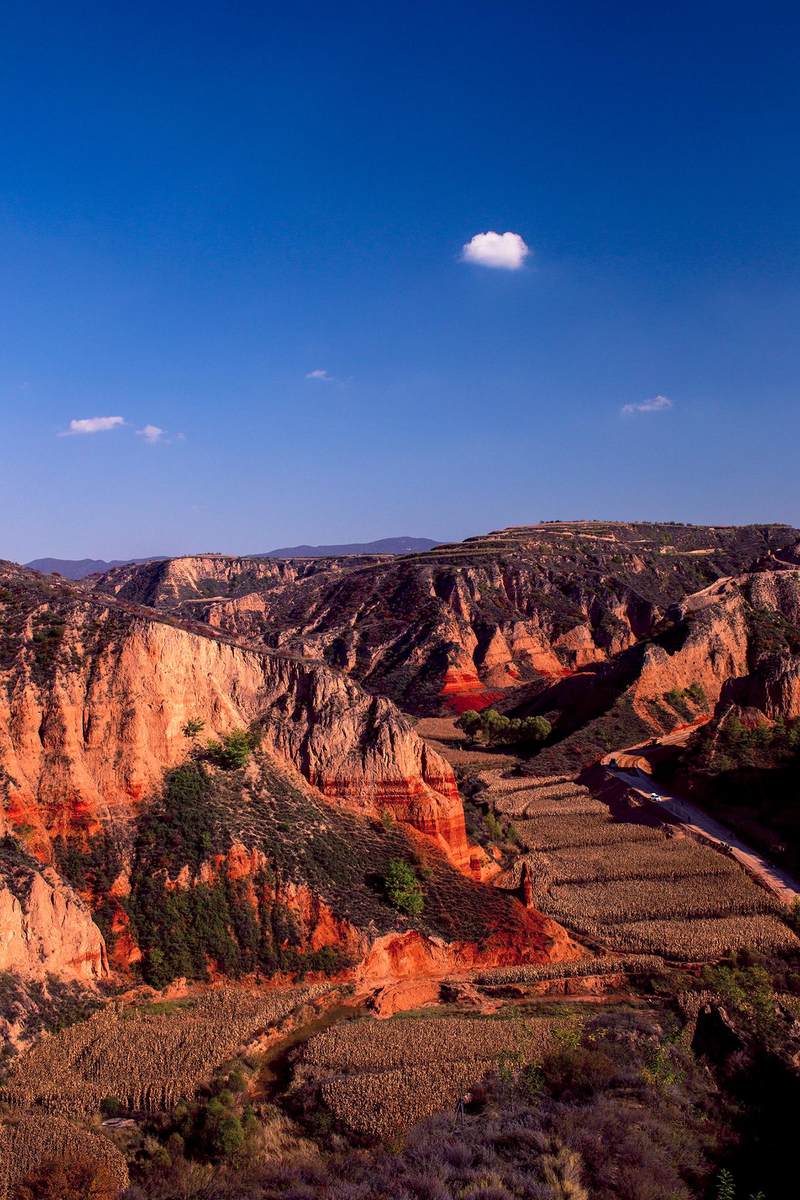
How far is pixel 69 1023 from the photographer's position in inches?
729

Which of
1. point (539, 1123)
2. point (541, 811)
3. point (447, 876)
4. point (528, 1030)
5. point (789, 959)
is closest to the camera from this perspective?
point (539, 1123)

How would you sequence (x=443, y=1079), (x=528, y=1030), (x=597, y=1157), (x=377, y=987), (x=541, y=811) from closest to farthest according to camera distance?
(x=597, y=1157), (x=443, y=1079), (x=528, y=1030), (x=377, y=987), (x=541, y=811)

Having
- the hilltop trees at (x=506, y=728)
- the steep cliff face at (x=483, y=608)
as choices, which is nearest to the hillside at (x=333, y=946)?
the hilltop trees at (x=506, y=728)

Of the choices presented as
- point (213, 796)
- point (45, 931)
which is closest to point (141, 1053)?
point (45, 931)

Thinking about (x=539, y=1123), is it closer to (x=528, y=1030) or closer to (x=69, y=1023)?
(x=528, y=1030)

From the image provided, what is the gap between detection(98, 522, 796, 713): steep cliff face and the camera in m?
71.9

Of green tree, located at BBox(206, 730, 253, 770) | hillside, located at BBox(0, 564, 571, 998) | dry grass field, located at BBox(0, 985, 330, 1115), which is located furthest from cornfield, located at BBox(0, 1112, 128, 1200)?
green tree, located at BBox(206, 730, 253, 770)

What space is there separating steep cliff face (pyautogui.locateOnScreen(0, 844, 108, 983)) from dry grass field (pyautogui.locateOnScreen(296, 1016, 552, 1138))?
636 cm

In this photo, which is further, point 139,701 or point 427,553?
point 427,553

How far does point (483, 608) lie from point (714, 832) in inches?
1893

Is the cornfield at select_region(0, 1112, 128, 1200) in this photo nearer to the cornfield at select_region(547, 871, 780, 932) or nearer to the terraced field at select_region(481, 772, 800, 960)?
the terraced field at select_region(481, 772, 800, 960)

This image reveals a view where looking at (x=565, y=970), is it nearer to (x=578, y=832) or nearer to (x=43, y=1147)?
(x=578, y=832)

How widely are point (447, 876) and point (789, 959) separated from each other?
10.3 metres

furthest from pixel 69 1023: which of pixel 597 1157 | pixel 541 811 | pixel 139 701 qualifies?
pixel 541 811
